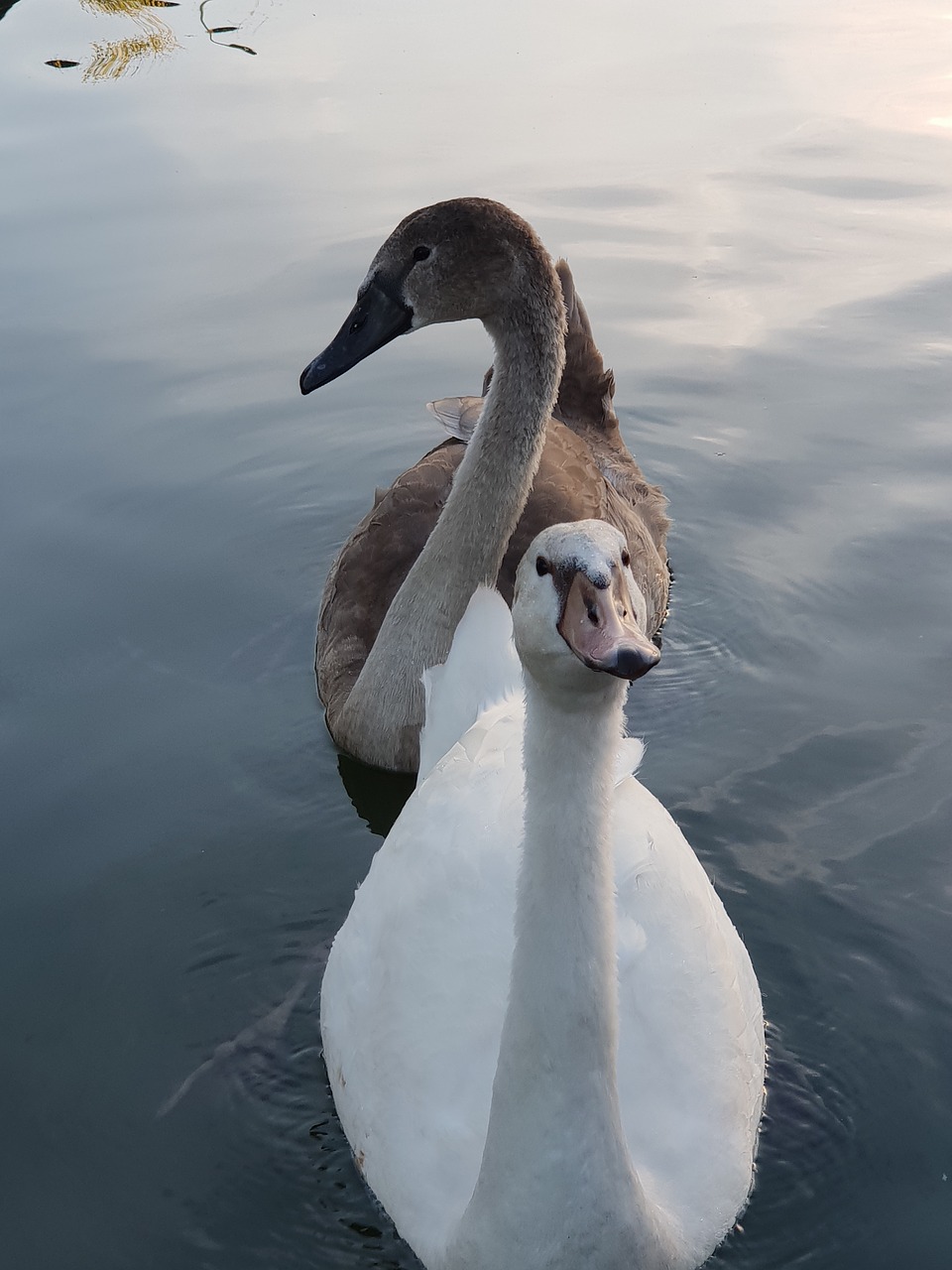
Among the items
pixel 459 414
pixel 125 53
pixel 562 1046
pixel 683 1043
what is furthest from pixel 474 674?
pixel 125 53

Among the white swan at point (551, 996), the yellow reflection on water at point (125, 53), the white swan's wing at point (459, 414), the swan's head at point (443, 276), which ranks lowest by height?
the yellow reflection on water at point (125, 53)

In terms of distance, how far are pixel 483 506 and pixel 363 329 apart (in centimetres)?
81

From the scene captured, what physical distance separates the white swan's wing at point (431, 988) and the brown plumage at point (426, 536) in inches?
62.9

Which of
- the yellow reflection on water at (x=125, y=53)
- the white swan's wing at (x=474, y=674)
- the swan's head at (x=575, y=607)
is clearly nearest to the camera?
the swan's head at (x=575, y=607)

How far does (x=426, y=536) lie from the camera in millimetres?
6168

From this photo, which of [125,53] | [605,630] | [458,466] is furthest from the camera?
[125,53]

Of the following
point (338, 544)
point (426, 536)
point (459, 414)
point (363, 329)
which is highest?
point (363, 329)

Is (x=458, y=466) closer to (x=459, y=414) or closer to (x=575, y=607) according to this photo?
(x=459, y=414)

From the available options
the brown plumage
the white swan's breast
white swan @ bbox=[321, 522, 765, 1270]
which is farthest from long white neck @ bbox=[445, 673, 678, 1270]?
the brown plumage

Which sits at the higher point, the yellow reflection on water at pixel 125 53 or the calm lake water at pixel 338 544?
the yellow reflection on water at pixel 125 53

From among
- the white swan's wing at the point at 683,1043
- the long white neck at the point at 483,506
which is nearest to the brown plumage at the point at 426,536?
the long white neck at the point at 483,506

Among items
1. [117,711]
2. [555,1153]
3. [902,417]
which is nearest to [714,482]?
[902,417]

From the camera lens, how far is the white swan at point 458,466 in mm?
5613

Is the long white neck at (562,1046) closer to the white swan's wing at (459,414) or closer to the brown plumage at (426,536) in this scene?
the brown plumage at (426,536)
